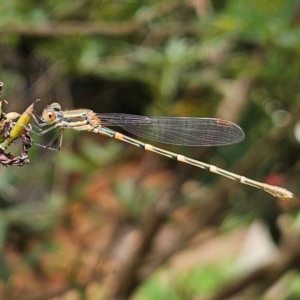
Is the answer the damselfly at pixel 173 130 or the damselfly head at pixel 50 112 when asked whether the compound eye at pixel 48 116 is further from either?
the damselfly at pixel 173 130

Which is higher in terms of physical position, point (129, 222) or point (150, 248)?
point (129, 222)

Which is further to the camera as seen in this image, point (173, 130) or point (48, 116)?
point (173, 130)

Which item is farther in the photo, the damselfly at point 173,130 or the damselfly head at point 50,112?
the damselfly at point 173,130

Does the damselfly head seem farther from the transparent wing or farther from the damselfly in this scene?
the transparent wing

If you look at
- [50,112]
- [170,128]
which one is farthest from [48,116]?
Answer: [170,128]

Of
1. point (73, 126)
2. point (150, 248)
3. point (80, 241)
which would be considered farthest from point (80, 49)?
point (80, 241)

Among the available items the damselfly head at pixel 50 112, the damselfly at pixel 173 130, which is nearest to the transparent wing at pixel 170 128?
the damselfly at pixel 173 130

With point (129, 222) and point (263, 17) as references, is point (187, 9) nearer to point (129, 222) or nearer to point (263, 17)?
point (263, 17)

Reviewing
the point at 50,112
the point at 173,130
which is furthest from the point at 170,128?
the point at 50,112

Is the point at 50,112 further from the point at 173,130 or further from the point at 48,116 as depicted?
the point at 173,130
